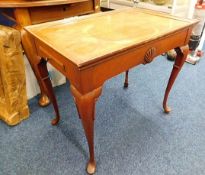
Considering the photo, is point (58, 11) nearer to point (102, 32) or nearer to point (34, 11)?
point (34, 11)

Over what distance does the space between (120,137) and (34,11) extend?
916 mm

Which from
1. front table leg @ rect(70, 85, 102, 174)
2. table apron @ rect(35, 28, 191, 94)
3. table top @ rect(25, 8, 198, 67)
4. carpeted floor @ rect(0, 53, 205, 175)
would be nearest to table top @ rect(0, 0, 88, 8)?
table top @ rect(25, 8, 198, 67)

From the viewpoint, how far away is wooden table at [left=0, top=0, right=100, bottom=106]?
1017mm

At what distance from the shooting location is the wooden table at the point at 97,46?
2.36 ft

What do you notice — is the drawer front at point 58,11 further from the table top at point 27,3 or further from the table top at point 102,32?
the table top at point 102,32

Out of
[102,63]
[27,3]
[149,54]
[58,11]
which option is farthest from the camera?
[58,11]

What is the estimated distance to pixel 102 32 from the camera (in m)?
0.91

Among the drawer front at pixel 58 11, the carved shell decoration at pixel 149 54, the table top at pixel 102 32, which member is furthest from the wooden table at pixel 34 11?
the carved shell decoration at pixel 149 54

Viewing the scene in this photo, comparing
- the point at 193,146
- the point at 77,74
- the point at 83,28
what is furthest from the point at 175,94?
the point at 77,74

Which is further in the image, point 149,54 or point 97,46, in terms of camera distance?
point 149,54

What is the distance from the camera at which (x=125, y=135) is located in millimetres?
1263

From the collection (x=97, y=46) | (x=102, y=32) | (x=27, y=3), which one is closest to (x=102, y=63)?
(x=97, y=46)

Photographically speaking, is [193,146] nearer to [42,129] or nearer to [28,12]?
[42,129]

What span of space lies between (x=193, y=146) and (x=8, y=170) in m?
1.09
